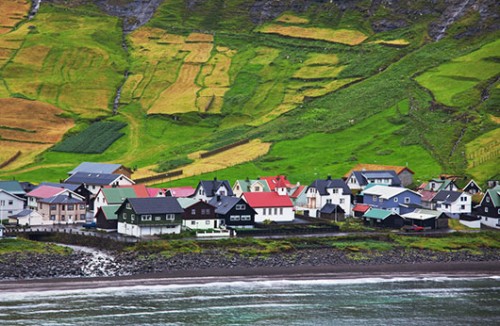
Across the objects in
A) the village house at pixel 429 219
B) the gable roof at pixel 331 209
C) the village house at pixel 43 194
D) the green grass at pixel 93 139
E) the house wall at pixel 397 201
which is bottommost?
the village house at pixel 429 219

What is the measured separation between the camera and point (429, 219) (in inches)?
4488

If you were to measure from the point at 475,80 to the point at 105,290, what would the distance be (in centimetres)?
13288

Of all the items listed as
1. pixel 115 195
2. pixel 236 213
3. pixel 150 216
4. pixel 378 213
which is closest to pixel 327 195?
pixel 378 213

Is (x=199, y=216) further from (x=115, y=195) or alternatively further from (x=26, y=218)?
(x=26, y=218)

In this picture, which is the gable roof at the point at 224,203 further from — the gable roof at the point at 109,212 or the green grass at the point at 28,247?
the green grass at the point at 28,247

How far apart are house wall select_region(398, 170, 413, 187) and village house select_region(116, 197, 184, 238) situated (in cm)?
4984

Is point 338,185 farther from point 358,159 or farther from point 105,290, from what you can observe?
point 105,290

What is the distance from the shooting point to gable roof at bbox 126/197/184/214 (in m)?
101

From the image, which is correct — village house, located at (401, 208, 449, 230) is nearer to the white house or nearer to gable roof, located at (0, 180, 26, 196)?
the white house

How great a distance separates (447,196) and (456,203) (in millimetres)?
1829

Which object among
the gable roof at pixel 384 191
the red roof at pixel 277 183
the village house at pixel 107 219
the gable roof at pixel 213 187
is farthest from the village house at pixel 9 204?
the gable roof at pixel 384 191

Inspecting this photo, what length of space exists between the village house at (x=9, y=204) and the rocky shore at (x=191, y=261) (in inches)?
952

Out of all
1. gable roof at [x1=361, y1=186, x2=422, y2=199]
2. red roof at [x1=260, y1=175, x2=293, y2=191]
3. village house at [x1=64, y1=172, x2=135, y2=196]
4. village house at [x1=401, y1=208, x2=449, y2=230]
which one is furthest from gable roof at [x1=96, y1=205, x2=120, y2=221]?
gable roof at [x1=361, y1=186, x2=422, y2=199]

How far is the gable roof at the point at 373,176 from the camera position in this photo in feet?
447
